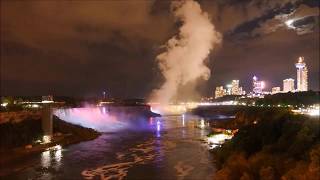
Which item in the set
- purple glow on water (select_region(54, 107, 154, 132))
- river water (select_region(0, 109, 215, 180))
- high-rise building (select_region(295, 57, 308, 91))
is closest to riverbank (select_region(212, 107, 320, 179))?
river water (select_region(0, 109, 215, 180))

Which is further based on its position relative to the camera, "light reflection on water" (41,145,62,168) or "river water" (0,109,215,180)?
"light reflection on water" (41,145,62,168)

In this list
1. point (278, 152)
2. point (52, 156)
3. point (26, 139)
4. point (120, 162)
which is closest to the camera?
point (278, 152)

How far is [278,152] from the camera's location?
24.7 metres

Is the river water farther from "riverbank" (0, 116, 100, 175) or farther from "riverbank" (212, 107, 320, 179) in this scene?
"riverbank" (212, 107, 320, 179)

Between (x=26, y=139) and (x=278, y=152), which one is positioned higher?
(x=278, y=152)

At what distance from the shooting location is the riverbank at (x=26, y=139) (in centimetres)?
4234

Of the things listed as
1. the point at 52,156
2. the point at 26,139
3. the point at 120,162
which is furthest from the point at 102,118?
the point at 120,162

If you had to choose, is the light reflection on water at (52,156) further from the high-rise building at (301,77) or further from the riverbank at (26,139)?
the high-rise building at (301,77)

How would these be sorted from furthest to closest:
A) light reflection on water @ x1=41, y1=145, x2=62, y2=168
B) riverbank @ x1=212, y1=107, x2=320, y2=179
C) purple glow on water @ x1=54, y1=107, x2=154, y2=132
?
purple glow on water @ x1=54, y1=107, x2=154, y2=132 → light reflection on water @ x1=41, y1=145, x2=62, y2=168 → riverbank @ x1=212, y1=107, x2=320, y2=179

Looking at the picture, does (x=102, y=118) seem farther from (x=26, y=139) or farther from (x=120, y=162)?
(x=120, y=162)

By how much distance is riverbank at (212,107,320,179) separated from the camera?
798 inches

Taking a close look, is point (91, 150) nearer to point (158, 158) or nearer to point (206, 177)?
point (158, 158)

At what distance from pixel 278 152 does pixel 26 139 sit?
31283mm

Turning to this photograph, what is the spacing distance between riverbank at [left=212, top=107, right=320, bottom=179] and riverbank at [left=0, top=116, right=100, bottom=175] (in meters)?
19.1
